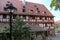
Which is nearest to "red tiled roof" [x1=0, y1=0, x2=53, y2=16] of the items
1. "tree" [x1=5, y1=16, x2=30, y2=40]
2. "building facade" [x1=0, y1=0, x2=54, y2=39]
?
"building facade" [x1=0, y1=0, x2=54, y2=39]

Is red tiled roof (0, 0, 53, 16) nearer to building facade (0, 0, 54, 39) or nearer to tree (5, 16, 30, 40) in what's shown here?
building facade (0, 0, 54, 39)

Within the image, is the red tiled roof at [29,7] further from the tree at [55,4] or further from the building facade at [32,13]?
the tree at [55,4]

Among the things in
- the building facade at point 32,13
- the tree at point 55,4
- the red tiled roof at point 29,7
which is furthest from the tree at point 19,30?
the red tiled roof at point 29,7

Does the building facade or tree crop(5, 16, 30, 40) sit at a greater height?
the building facade

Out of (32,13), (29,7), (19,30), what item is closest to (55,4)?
(19,30)

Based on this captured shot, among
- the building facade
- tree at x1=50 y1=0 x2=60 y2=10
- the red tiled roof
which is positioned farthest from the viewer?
the red tiled roof

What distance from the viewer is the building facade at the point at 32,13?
31700 millimetres

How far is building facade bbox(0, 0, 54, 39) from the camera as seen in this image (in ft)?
104

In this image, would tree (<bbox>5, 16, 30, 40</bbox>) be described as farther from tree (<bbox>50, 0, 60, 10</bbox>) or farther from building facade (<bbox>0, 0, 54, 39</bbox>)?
building facade (<bbox>0, 0, 54, 39</bbox>)

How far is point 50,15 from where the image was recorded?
41.2 metres

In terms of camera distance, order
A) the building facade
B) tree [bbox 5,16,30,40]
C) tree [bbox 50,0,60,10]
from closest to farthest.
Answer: tree [bbox 5,16,30,40] < tree [bbox 50,0,60,10] < the building facade

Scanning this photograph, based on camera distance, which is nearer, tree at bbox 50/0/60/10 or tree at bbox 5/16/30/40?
tree at bbox 5/16/30/40

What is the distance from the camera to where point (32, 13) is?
36.3m

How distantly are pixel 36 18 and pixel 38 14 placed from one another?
1154 mm
